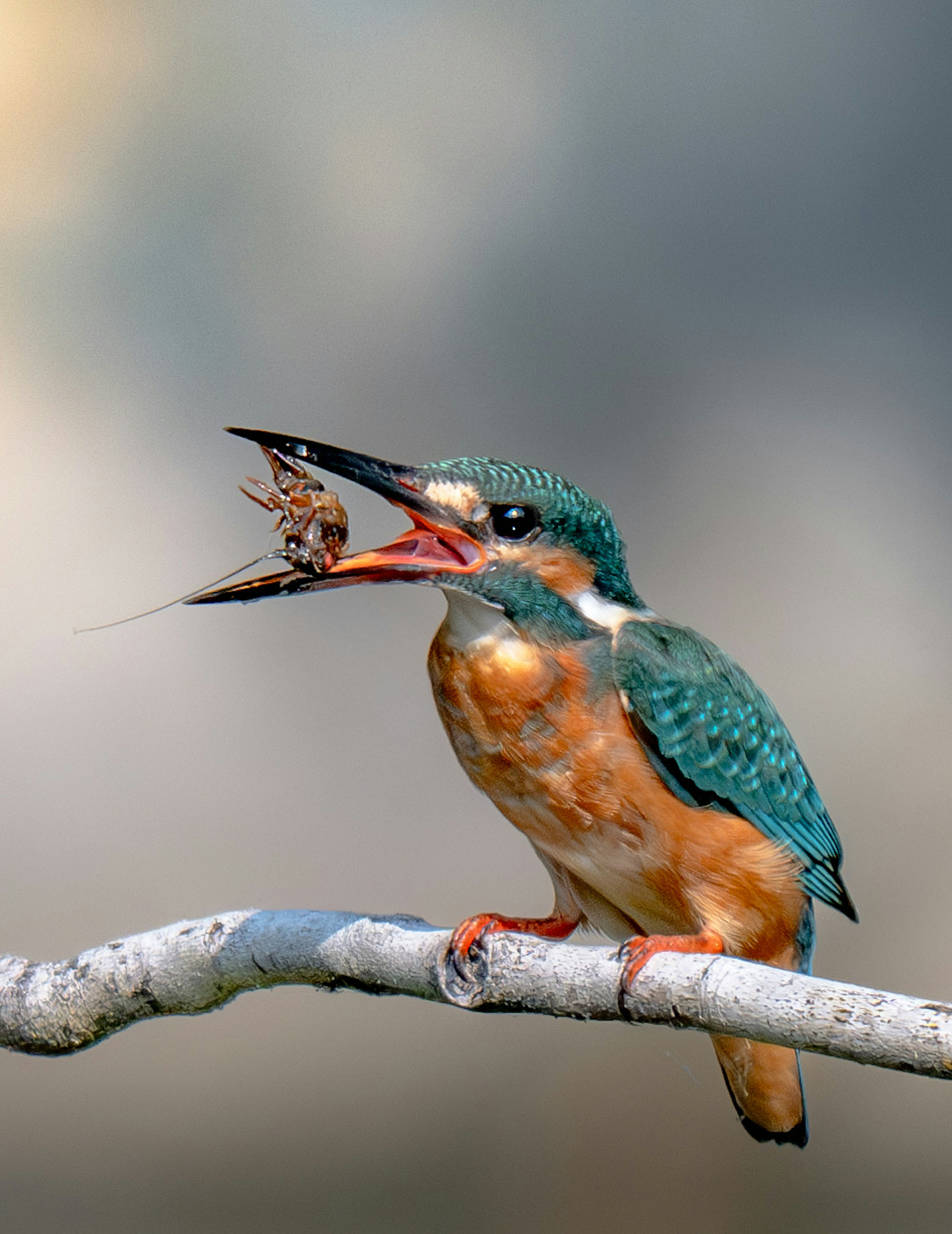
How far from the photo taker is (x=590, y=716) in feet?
3.50

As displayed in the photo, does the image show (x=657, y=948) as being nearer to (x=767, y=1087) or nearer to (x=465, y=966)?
(x=465, y=966)

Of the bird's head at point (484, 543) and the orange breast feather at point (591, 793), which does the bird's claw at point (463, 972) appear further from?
the bird's head at point (484, 543)

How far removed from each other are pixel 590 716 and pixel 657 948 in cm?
20

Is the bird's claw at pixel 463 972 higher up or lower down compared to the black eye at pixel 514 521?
lower down

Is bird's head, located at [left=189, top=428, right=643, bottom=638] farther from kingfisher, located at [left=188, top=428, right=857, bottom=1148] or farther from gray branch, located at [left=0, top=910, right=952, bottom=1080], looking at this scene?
gray branch, located at [left=0, top=910, right=952, bottom=1080]

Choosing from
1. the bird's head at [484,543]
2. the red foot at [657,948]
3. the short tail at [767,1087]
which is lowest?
the short tail at [767,1087]

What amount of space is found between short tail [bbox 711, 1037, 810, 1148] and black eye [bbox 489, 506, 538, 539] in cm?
55

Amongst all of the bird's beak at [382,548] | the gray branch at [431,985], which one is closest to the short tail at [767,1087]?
the gray branch at [431,985]

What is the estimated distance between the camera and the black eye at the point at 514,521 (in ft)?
3.41

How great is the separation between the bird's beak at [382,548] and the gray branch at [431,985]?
30cm

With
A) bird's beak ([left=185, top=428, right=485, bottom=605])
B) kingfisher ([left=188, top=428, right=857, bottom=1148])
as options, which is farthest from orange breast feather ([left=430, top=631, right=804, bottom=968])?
bird's beak ([left=185, top=428, right=485, bottom=605])

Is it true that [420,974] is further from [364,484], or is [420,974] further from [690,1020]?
[364,484]

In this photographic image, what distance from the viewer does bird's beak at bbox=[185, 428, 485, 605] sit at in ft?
3.08

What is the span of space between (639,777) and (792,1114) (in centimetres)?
42
